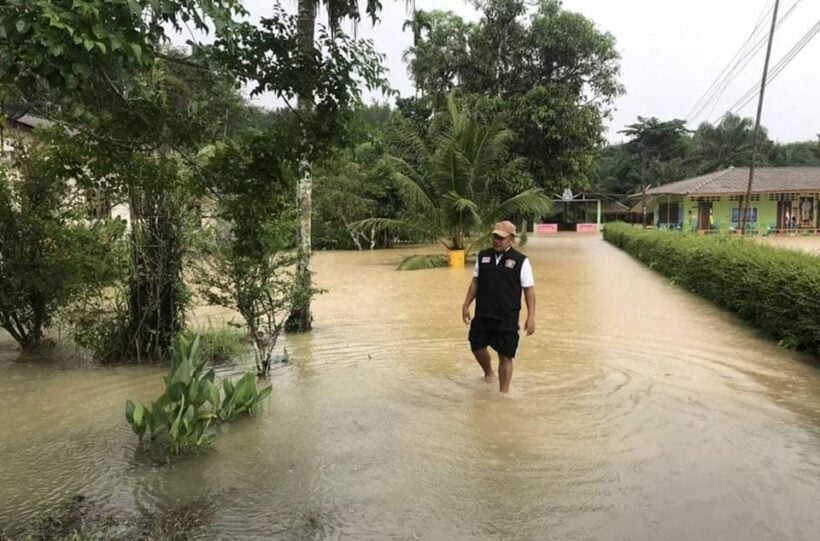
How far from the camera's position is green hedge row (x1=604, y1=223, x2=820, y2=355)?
8109 mm

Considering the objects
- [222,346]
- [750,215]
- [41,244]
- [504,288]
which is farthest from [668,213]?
[41,244]

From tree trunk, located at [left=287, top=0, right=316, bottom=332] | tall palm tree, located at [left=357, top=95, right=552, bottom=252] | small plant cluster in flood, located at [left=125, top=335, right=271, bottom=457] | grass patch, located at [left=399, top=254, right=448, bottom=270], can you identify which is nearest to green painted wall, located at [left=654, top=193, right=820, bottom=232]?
tall palm tree, located at [left=357, top=95, right=552, bottom=252]

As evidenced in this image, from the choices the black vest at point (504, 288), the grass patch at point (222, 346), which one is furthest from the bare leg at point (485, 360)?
the grass patch at point (222, 346)

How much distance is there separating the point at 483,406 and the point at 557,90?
22.9 metres

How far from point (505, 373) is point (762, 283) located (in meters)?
5.50

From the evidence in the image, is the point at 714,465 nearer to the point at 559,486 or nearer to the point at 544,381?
the point at 559,486

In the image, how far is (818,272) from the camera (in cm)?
799

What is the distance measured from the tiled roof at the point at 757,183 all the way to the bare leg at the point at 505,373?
35526mm

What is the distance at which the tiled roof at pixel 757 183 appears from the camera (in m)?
38.2

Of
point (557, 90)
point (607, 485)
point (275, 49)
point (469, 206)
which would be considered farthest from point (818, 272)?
point (557, 90)

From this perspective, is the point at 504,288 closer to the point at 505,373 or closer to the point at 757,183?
the point at 505,373

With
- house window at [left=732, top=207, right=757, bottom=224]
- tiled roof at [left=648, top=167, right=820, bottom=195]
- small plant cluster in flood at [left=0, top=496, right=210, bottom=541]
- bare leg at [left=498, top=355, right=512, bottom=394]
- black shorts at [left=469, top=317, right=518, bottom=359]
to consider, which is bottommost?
small plant cluster in flood at [left=0, top=496, right=210, bottom=541]

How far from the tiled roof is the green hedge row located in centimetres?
2385

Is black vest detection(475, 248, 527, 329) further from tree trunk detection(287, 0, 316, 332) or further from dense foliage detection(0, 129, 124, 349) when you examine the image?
dense foliage detection(0, 129, 124, 349)
